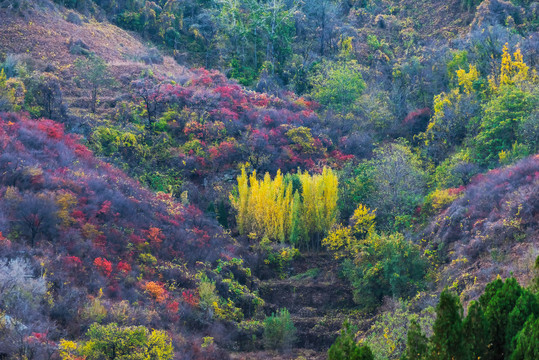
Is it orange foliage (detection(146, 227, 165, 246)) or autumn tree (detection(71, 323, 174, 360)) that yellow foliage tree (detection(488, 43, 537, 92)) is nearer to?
orange foliage (detection(146, 227, 165, 246))

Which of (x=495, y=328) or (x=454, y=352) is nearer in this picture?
(x=454, y=352)

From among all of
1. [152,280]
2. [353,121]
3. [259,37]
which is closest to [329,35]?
[259,37]

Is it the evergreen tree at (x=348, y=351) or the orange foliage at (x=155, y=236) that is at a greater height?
the orange foliage at (x=155, y=236)

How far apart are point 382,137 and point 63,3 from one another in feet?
106

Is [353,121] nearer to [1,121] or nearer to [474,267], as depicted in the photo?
[474,267]

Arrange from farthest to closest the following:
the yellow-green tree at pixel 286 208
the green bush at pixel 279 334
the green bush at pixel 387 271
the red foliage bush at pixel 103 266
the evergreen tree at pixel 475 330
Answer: the yellow-green tree at pixel 286 208
the green bush at pixel 387 271
the green bush at pixel 279 334
the red foliage bush at pixel 103 266
the evergreen tree at pixel 475 330

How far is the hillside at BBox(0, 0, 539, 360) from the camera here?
698 inches

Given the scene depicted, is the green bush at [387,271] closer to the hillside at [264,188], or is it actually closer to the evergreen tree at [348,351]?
the hillside at [264,188]

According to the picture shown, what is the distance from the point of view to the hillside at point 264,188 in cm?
1773

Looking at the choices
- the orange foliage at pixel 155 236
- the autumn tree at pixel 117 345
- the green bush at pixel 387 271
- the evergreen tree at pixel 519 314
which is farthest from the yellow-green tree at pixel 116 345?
the green bush at pixel 387 271

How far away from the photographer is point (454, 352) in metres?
11.2

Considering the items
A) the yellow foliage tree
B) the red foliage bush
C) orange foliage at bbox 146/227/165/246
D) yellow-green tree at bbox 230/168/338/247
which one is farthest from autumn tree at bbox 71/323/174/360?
the yellow foliage tree

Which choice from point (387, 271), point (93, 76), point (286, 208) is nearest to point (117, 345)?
point (387, 271)

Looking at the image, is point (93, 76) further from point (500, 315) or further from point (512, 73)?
point (500, 315)
